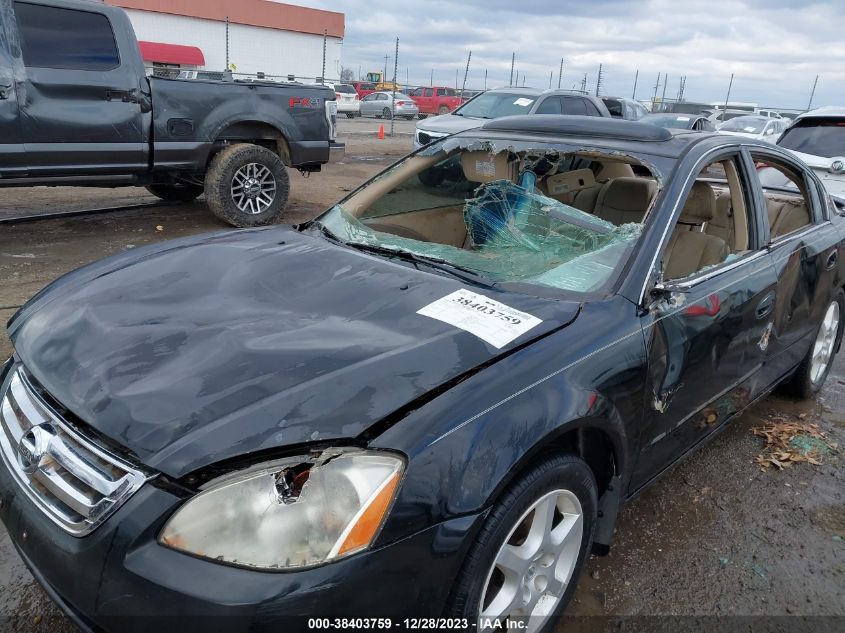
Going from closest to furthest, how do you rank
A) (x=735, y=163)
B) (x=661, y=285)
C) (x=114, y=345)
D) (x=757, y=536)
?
(x=114, y=345)
(x=661, y=285)
(x=757, y=536)
(x=735, y=163)

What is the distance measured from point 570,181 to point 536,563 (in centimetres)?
224

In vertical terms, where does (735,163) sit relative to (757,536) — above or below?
above

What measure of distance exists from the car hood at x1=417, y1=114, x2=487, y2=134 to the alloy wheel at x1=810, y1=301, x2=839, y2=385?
701cm

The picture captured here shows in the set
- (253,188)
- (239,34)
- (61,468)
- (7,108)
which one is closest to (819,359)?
(61,468)

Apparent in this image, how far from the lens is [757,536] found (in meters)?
2.79

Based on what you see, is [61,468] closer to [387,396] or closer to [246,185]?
[387,396]

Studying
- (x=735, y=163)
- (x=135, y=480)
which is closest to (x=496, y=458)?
(x=135, y=480)

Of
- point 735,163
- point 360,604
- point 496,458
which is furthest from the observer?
point 735,163

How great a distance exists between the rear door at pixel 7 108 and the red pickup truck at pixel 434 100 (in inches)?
1144

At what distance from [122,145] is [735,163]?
562 centimetres

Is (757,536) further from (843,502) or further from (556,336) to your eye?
(556,336)

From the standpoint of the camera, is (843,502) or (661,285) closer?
(661,285)

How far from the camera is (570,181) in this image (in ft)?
11.7

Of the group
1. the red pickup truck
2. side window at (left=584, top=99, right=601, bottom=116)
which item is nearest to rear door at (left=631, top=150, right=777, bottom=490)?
side window at (left=584, top=99, right=601, bottom=116)
